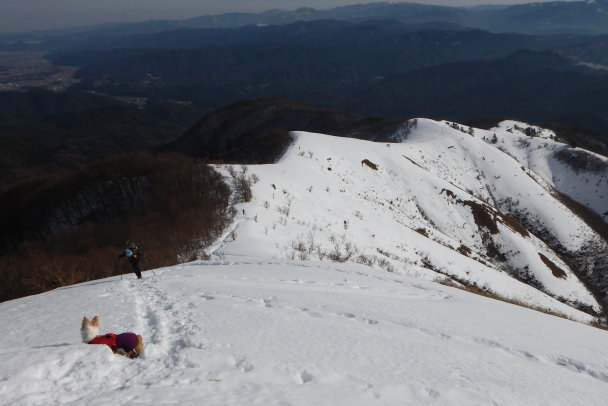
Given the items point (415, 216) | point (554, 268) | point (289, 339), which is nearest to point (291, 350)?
point (289, 339)

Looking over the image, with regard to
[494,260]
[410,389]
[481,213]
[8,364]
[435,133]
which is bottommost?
[494,260]

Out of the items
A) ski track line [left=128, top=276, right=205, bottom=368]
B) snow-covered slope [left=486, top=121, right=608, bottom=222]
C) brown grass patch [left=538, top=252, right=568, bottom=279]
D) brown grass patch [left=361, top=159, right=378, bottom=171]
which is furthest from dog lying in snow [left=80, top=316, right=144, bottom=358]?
snow-covered slope [left=486, top=121, right=608, bottom=222]

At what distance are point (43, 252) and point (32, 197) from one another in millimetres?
18587

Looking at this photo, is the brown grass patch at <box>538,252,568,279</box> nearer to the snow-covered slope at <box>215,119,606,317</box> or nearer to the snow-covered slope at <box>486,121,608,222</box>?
the snow-covered slope at <box>215,119,606,317</box>

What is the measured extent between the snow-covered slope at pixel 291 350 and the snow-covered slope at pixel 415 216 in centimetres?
785

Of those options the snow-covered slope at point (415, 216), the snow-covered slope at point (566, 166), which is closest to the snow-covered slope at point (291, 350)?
the snow-covered slope at point (415, 216)

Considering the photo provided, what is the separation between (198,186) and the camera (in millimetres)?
28984

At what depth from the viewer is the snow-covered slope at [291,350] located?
6.79 metres

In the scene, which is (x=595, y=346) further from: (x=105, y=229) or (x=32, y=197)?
(x=32, y=197)

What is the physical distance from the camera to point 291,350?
8461mm

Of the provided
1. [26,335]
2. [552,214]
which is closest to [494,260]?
[552,214]

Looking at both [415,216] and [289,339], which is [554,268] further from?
[289,339]

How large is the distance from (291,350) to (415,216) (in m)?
38.2

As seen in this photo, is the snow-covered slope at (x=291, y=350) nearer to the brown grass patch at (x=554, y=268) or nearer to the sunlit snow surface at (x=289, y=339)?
the sunlit snow surface at (x=289, y=339)
